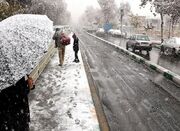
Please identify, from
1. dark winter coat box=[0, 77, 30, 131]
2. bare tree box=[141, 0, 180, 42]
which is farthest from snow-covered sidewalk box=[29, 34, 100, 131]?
bare tree box=[141, 0, 180, 42]

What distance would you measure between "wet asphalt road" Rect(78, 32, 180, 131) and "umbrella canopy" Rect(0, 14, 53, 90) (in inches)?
126

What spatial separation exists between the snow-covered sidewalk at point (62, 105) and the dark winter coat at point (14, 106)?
165 centimetres

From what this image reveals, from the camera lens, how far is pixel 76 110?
26.4ft

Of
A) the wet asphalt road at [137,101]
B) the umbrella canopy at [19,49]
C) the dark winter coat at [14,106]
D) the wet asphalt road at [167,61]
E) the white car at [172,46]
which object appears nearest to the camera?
the umbrella canopy at [19,49]

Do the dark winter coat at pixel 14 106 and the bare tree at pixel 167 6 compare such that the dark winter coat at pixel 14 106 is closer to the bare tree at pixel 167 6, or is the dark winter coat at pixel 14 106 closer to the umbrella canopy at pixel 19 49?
the umbrella canopy at pixel 19 49

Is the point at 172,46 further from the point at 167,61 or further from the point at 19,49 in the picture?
the point at 19,49

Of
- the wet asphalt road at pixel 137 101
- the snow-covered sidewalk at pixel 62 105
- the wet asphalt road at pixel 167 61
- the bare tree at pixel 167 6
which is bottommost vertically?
the wet asphalt road at pixel 167 61

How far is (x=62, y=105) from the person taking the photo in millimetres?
8570

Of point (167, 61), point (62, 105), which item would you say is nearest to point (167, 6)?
point (167, 61)

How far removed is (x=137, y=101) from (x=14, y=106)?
540 centimetres

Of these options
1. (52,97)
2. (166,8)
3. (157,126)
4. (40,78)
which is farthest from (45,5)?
(157,126)

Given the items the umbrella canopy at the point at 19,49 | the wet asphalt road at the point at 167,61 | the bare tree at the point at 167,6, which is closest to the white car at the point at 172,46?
the wet asphalt road at the point at 167,61

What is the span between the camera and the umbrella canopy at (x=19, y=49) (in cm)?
412

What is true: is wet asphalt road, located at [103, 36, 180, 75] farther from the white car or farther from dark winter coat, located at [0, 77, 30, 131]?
dark winter coat, located at [0, 77, 30, 131]
